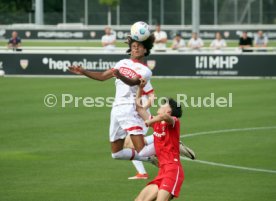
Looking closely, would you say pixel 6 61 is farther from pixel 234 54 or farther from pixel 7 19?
pixel 7 19

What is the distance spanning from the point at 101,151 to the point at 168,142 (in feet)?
24.0

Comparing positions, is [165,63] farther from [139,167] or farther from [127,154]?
[127,154]

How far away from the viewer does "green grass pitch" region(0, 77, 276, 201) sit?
14.0 m

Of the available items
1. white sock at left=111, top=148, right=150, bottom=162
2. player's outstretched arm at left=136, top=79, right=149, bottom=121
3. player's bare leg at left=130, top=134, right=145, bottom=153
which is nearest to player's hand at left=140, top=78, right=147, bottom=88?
player's outstretched arm at left=136, top=79, right=149, bottom=121

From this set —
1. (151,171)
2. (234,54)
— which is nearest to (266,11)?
(234,54)

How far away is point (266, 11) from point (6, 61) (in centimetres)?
4675

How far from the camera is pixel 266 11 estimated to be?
80.4m

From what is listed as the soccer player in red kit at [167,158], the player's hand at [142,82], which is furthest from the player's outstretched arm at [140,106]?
the soccer player in red kit at [167,158]

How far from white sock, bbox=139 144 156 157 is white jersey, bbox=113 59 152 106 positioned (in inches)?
30.1

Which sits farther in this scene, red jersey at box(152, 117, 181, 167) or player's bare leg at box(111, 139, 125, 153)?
player's bare leg at box(111, 139, 125, 153)

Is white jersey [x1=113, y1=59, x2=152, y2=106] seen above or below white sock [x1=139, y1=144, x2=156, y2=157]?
above

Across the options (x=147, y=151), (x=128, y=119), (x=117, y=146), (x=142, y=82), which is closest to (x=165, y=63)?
(x=117, y=146)

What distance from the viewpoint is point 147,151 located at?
42.2 feet

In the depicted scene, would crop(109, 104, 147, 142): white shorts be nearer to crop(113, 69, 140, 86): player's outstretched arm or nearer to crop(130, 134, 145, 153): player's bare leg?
crop(130, 134, 145, 153): player's bare leg
